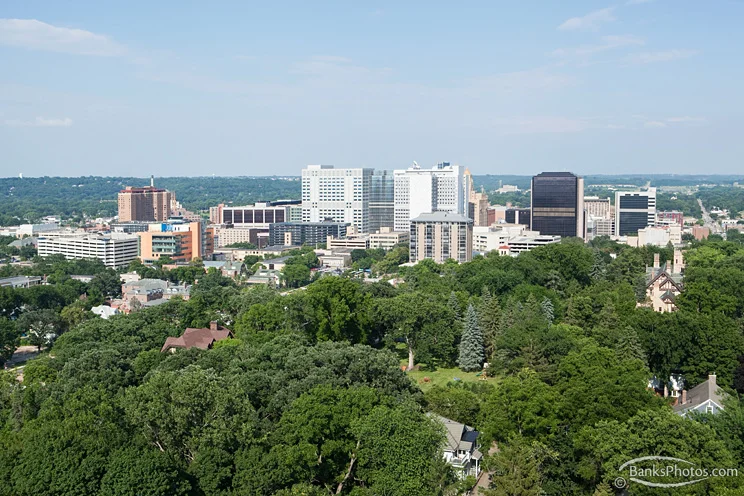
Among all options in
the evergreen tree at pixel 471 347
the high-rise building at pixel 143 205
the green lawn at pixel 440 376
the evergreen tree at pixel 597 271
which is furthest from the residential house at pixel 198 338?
the high-rise building at pixel 143 205

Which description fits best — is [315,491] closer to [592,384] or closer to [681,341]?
[592,384]

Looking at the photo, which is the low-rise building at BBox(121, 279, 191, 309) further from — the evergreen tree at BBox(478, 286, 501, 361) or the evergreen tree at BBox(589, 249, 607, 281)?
the evergreen tree at BBox(589, 249, 607, 281)

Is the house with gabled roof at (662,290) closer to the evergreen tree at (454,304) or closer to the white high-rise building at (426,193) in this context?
the evergreen tree at (454,304)

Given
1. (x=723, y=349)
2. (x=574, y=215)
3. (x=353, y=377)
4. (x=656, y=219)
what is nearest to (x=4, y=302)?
(x=353, y=377)

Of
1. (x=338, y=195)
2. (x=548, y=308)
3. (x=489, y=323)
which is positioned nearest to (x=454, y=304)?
(x=489, y=323)

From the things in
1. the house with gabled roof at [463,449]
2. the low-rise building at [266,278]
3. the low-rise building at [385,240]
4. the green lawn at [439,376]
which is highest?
the low-rise building at [385,240]

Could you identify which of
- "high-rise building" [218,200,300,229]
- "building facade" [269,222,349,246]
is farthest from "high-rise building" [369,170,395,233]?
"high-rise building" [218,200,300,229]
